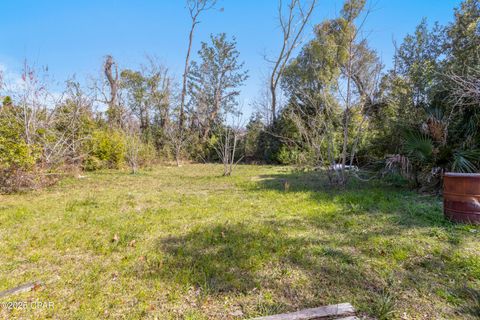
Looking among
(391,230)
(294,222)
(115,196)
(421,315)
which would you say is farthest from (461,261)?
(115,196)

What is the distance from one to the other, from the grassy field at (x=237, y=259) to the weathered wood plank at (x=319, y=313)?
4.0 inches

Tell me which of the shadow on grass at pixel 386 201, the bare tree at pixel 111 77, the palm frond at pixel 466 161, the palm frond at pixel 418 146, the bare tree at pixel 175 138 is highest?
the bare tree at pixel 111 77

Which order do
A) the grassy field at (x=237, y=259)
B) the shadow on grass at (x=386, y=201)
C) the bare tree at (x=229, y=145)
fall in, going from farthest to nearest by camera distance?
1. the bare tree at (x=229, y=145)
2. the shadow on grass at (x=386, y=201)
3. the grassy field at (x=237, y=259)

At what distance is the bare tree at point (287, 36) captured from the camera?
12.6 meters

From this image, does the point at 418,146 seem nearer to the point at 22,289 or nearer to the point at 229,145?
the point at 22,289

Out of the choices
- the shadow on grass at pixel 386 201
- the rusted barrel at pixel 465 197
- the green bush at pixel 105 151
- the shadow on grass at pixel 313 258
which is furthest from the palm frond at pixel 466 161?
the green bush at pixel 105 151

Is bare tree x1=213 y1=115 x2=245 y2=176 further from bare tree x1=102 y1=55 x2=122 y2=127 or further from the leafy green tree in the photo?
bare tree x1=102 y1=55 x2=122 y2=127

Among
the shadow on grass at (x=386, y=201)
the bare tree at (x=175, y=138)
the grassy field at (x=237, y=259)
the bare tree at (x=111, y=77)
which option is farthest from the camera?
the bare tree at (x=111, y=77)

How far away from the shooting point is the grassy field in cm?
165

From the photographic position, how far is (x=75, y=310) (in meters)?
1.59

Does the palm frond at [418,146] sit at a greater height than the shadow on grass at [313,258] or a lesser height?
greater

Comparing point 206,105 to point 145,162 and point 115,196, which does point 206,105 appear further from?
point 115,196

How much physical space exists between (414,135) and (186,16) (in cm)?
1508

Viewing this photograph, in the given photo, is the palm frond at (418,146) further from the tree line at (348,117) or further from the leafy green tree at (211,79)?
the leafy green tree at (211,79)
